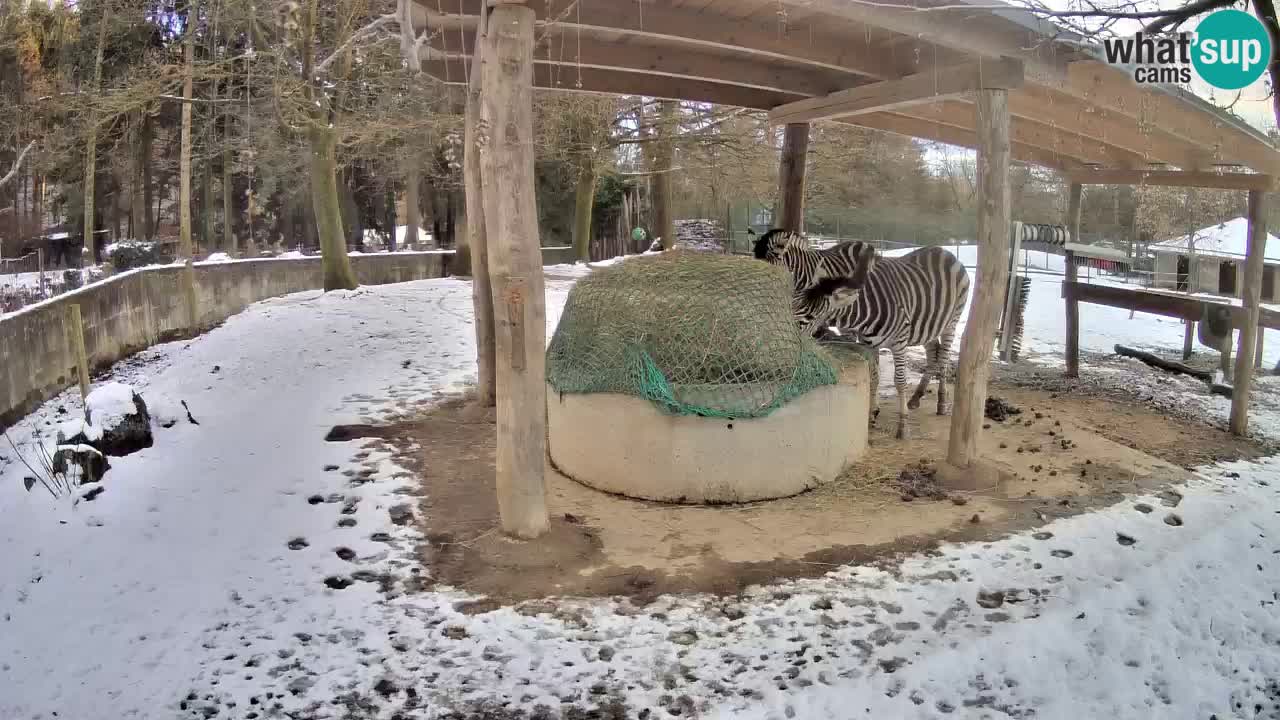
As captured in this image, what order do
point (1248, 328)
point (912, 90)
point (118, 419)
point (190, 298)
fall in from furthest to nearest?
point (190, 298) → point (1248, 328) → point (912, 90) → point (118, 419)

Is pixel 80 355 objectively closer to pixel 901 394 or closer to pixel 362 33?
pixel 362 33

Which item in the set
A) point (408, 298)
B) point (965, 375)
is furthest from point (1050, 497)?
point (408, 298)

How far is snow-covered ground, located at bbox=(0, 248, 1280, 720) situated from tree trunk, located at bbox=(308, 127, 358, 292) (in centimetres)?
932

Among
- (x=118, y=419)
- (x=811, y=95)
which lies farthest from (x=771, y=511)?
(x=118, y=419)

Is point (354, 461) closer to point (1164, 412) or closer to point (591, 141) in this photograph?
point (1164, 412)

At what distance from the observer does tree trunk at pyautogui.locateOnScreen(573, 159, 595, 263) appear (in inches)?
776

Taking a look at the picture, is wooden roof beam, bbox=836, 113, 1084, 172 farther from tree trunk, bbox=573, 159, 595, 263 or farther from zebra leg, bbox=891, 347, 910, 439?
tree trunk, bbox=573, 159, 595, 263

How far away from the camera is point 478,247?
7.52m

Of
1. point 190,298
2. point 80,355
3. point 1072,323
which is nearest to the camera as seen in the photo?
point 80,355

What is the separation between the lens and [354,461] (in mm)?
6453

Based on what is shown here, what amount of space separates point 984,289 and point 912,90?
1678mm

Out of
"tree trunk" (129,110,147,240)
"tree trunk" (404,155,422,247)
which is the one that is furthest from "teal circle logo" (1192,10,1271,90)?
"tree trunk" (129,110,147,240)

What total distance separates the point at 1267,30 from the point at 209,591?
623cm
